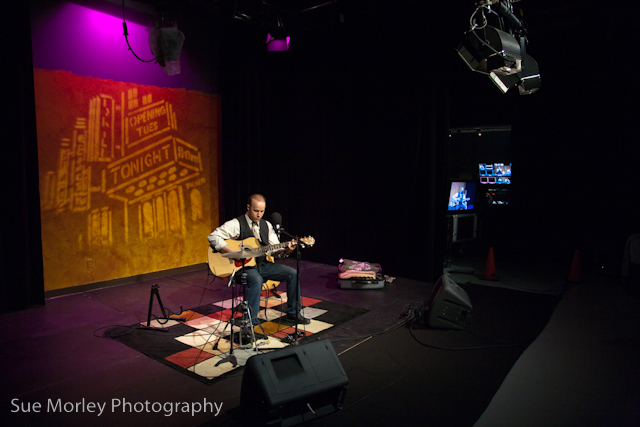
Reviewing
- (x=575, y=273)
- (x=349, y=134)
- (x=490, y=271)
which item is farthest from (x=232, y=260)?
(x=575, y=273)

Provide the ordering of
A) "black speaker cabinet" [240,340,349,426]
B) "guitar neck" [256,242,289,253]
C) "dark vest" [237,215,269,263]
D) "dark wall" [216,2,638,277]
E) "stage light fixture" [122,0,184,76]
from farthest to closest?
"dark wall" [216,2,638,277] → "stage light fixture" [122,0,184,76] → "dark vest" [237,215,269,263] → "guitar neck" [256,242,289,253] → "black speaker cabinet" [240,340,349,426]

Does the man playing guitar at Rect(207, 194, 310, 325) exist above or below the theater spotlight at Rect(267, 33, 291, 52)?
below

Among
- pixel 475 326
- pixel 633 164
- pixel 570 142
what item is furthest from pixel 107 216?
pixel 633 164

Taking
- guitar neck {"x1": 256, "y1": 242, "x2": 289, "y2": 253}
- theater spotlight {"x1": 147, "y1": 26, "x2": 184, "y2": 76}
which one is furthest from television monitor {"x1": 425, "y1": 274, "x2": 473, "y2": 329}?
theater spotlight {"x1": 147, "y1": 26, "x2": 184, "y2": 76}

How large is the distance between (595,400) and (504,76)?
3109mm

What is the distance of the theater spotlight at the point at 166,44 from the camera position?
4.50 metres

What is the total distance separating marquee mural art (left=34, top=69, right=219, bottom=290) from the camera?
4879 mm

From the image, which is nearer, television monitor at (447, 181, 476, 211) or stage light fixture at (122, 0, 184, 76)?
stage light fixture at (122, 0, 184, 76)

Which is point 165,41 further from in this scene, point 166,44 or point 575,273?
point 575,273

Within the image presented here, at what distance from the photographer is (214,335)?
369cm

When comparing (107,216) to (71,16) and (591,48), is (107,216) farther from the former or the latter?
(591,48)

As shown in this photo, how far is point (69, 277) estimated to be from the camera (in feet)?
16.5

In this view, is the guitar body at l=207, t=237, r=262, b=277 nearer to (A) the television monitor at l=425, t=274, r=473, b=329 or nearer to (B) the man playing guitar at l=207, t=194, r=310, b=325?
(B) the man playing guitar at l=207, t=194, r=310, b=325

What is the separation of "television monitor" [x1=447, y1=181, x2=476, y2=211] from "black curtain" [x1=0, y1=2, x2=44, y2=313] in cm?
553
